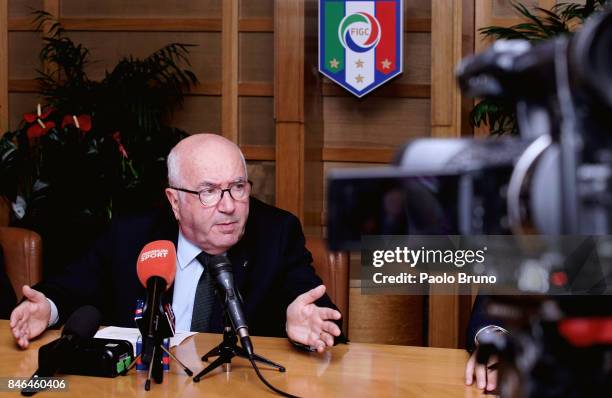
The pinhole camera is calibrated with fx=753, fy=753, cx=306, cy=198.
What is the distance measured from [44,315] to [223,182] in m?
0.67

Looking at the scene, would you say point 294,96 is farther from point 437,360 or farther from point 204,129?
point 437,360

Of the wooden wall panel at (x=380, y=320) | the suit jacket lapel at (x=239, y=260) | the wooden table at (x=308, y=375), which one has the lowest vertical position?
the wooden wall panel at (x=380, y=320)

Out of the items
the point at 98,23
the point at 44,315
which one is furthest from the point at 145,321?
the point at 98,23

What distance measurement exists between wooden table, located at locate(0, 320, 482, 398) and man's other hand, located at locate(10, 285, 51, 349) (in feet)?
0.11

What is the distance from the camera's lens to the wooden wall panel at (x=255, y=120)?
432 cm

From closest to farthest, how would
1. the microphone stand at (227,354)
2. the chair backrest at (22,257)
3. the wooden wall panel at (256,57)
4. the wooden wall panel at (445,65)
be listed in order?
the microphone stand at (227,354) < the chair backrest at (22,257) < the wooden wall panel at (445,65) < the wooden wall panel at (256,57)

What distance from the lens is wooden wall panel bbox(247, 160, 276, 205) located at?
14.2 feet

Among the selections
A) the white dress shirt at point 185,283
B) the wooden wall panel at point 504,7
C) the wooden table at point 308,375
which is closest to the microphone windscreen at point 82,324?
the wooden table at point 308,375

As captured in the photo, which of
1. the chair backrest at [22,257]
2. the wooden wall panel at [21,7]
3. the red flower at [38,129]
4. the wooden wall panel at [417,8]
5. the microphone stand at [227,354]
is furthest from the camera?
the wooden wall panel at [21,7]

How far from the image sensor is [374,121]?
425 cm

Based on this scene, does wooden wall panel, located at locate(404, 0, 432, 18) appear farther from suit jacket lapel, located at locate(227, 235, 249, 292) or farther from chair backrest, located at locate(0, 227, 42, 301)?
chair backrest, located at locate(0, 227, 42, 301)

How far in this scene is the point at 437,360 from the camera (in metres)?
1.96

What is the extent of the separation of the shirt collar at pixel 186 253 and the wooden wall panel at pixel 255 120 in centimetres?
186

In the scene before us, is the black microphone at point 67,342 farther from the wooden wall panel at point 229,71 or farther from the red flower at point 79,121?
the wooden wall panel at point 229,71
